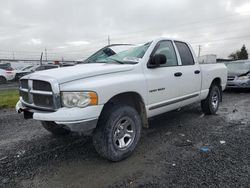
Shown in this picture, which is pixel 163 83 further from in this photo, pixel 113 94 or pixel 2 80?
pixel 2 80

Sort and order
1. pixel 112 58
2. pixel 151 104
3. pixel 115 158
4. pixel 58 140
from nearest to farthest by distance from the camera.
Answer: pixel 115 158 → pixel 151 104 → pixel 112 58 → pixel 58 140

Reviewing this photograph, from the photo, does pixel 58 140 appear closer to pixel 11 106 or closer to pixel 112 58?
pixel 112 58

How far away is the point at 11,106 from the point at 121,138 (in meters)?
5.95

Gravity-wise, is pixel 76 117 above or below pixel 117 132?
above

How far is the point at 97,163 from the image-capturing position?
138 inches

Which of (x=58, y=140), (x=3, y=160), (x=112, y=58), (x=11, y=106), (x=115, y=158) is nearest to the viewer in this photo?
(x=115, y=158)

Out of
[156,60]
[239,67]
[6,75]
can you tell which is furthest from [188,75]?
[6,75]

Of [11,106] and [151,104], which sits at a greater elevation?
[151,104]

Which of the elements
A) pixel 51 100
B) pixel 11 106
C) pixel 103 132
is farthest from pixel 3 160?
pixel 11 106

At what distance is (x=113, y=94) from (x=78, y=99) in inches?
20.8

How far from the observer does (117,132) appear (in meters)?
3.50

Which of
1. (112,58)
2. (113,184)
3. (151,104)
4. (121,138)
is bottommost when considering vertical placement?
(113,184)

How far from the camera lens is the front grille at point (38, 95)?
10.2 feet

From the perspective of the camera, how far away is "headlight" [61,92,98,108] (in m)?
3.01
